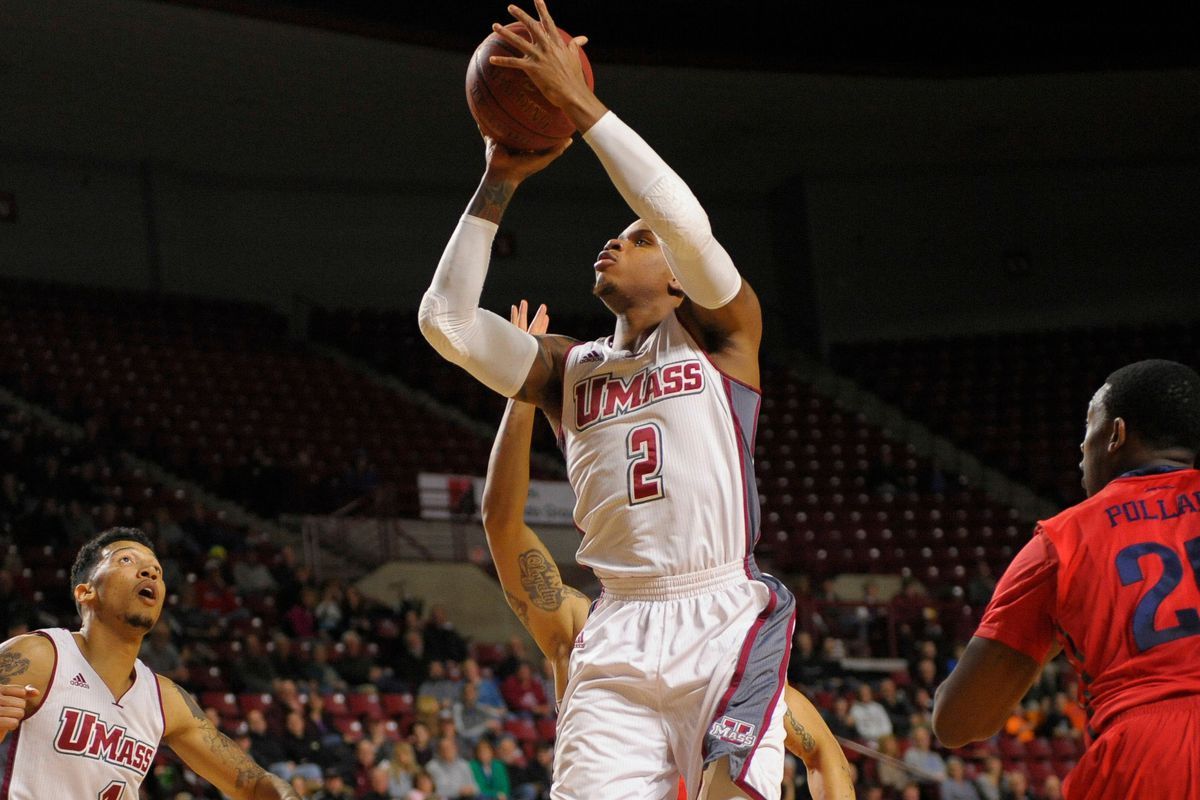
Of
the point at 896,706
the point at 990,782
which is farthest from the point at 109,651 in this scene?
the point at 896,706

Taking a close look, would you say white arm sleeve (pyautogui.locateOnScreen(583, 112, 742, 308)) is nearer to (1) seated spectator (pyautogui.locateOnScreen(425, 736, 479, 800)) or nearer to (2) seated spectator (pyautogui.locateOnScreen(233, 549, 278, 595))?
(1) seated spectator (pyautogui.locateOnScreen(425, 736, 479, 800))

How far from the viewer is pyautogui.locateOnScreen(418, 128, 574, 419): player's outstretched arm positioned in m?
3.86

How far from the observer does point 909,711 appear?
1270 cm

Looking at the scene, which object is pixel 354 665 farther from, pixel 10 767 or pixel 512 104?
pixel 512 104

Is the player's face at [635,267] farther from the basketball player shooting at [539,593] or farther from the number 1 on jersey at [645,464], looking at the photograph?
the basketball player shooting at [539,593]

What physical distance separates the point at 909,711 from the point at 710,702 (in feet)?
31.7

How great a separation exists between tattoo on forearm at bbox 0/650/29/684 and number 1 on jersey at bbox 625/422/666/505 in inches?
92.0

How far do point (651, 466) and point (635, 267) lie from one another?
0.58 metres

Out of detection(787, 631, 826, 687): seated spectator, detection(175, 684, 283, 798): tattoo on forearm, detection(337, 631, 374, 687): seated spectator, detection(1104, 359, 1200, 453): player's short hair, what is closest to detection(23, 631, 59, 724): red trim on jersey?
detection(175, 684, 283, 798): tattoo on forearm

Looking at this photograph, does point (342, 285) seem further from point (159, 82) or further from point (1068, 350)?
point (1068, 350)

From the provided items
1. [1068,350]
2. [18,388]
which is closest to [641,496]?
[18,388]

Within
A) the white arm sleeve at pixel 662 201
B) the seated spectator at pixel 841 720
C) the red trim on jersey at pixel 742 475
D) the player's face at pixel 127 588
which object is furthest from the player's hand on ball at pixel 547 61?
the seated spectator at pixel 841 720

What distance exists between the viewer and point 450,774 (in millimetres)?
10320

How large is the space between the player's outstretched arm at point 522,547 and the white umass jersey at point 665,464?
64 cm
